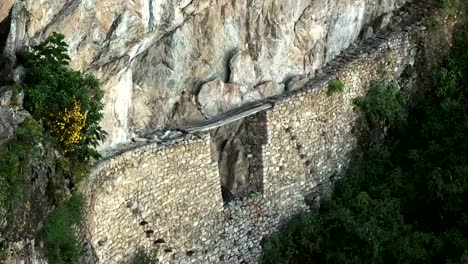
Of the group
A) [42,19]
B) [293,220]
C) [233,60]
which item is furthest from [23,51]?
[293,220]

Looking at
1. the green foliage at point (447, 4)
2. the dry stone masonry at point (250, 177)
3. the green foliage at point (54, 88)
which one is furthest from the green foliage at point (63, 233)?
the green foliage at point (447, 4)

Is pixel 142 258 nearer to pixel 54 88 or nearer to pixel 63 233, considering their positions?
pixel 63 233

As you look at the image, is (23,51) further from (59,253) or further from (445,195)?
(445,195)

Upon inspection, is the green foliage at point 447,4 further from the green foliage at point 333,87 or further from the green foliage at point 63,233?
the green foliage at point 63,233

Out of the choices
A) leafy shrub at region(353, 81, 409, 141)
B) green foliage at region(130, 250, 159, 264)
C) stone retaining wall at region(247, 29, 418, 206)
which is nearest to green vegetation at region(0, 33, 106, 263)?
green foliage at region(130, 250, 159, 264)

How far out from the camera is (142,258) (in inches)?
483

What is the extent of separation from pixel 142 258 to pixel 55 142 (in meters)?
2.68

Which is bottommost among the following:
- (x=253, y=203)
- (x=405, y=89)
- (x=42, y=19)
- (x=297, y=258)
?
(x=297, y=258)

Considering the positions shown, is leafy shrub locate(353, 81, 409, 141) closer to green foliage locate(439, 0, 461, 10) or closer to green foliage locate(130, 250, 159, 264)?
green foliage locate(439, 0, 461, 10)

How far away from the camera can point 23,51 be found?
409 inches

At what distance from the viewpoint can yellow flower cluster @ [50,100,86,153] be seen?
33.9ft

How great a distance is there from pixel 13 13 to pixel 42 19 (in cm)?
47

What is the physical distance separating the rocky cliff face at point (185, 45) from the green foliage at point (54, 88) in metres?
0.28

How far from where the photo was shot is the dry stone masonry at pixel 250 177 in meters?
11.8
